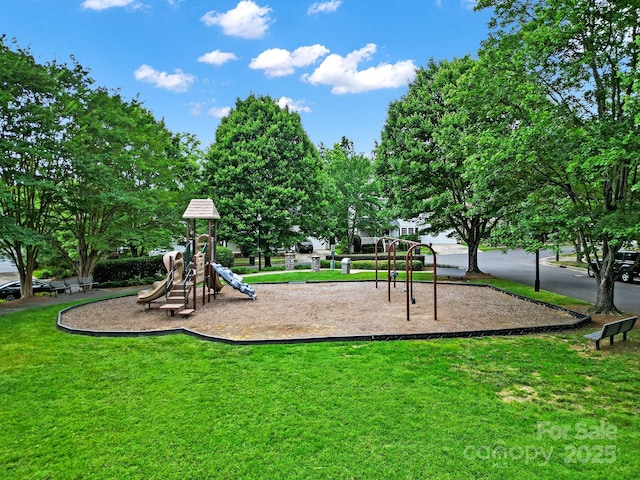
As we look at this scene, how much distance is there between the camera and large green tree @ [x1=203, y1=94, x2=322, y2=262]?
89.2 feet

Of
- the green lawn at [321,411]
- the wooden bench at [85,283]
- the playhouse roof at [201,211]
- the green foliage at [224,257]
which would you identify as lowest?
the green lawn at [321,411]

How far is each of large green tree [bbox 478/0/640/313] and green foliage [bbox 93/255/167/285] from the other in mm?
19131

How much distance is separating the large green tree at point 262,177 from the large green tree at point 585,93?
1778 cm

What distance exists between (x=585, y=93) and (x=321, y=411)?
1207 centimetres

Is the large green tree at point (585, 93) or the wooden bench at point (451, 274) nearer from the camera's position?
the large green tree at point (585, 93)

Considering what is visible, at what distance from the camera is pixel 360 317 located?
11.8 metres

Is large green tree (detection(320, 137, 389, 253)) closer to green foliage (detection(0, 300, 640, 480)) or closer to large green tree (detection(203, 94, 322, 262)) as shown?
large green tree (detection(203, 94, 322, 262))

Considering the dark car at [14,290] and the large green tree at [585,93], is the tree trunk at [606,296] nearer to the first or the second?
the large green tree at [585,93]

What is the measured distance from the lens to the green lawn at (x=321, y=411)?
434 centimetres

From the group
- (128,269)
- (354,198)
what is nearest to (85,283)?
(128,269)

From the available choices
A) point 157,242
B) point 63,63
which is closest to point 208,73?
point 63,63

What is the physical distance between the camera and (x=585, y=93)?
37.9 ft

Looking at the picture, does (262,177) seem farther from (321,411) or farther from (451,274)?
(321,411)

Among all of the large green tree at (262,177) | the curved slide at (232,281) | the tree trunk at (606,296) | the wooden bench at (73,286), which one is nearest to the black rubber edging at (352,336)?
the tree trunk at (606,296)
